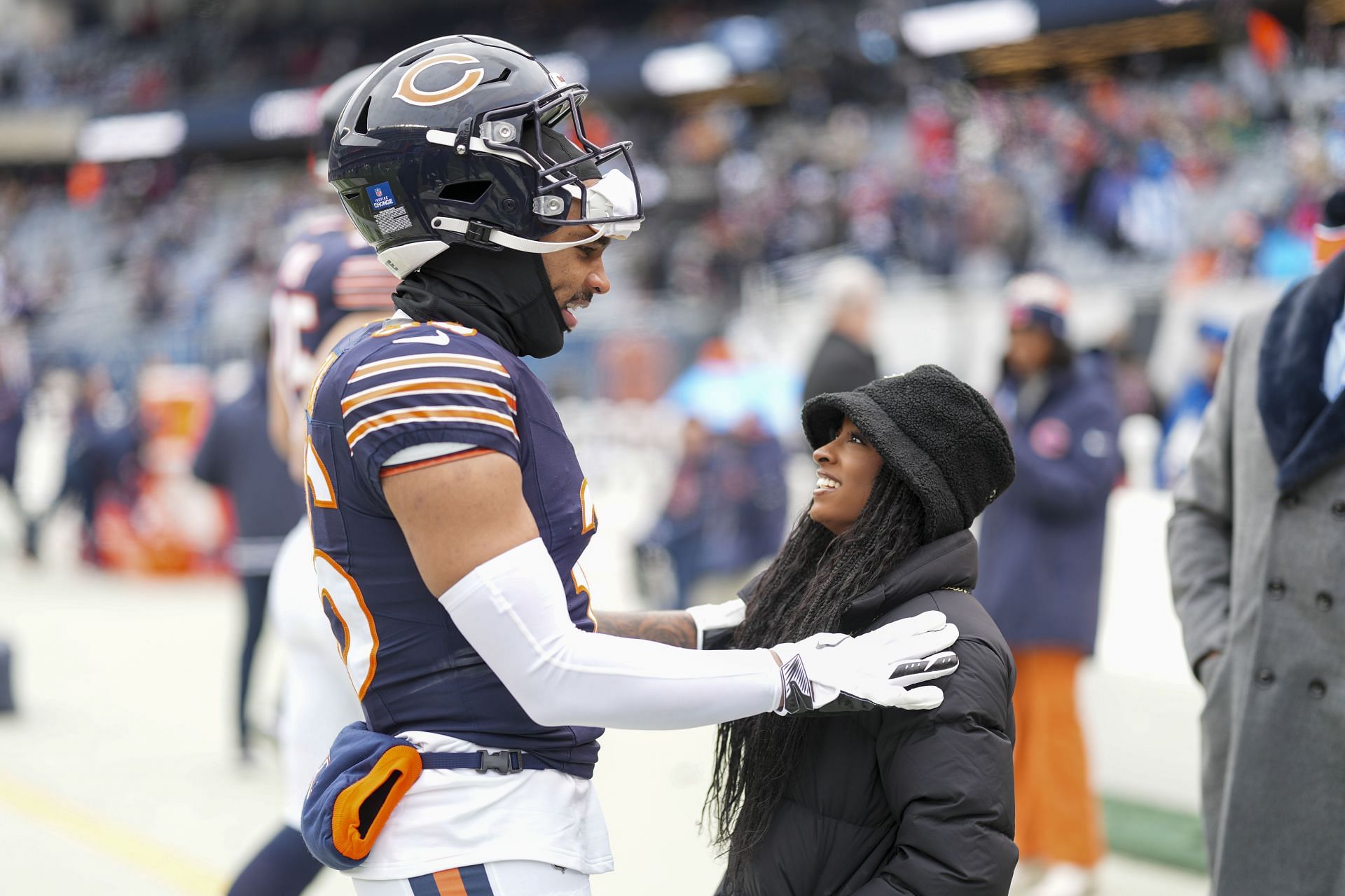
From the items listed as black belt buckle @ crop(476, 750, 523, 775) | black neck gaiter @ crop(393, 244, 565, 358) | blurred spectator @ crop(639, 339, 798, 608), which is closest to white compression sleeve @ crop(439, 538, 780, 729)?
black belt buckle @ crop(476, 750, 523, 775)

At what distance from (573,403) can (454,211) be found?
545 inches

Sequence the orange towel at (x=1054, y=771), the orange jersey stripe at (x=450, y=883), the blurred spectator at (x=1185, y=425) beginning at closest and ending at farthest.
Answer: the orange jersey stripe at (x=450, y=883), the orange towel at (x=1054, y=771), the blurred spectator at (x=1185, y=425)

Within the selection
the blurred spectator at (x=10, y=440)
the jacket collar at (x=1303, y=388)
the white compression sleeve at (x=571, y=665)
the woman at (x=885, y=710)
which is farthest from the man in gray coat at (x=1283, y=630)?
the blurred spectator at (x=10, y=440)

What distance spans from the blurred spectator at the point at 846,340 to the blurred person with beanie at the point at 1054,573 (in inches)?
34.5

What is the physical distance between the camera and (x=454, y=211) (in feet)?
6.00

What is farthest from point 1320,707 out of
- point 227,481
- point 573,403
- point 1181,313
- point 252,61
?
point 252,61

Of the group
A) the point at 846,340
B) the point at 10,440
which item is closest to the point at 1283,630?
the point at 846,340

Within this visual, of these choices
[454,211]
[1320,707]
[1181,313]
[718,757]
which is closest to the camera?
[454,211]

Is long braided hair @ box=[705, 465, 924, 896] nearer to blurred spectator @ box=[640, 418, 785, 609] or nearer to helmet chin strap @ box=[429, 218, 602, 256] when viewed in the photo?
helmet chin strap @ box=[429, 218, 602, 256]

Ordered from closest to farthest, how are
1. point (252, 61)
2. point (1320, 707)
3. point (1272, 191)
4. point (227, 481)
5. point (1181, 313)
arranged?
point (1320, 707)
point (227, 481)
point (1181, 313)
point (1272, 191)
point (252, 61)

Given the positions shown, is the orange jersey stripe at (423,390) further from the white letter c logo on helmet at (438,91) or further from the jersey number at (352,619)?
the white letter c logo on helmet at (438,91)

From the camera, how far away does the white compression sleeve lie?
1.66m

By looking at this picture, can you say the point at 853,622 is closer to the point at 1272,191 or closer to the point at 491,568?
the point at 491,568

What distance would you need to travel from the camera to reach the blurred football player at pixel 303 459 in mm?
2875
